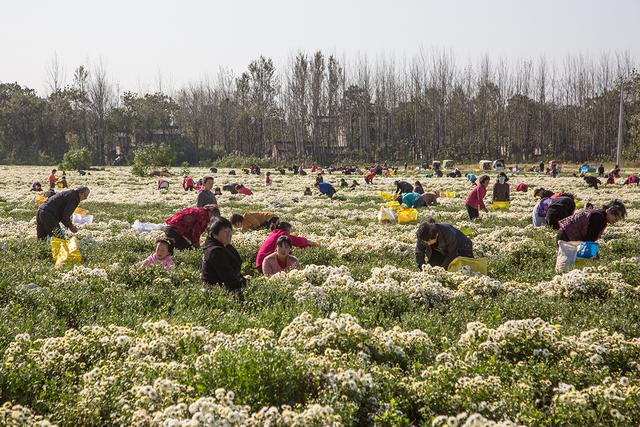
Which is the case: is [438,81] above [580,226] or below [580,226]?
above

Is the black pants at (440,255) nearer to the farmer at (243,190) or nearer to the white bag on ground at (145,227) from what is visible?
the white bag on ground at (145,227)

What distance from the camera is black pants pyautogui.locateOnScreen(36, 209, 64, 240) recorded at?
15.3 meters

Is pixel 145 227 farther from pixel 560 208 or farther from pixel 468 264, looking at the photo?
pixel 560 208

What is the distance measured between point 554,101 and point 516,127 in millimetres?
7493

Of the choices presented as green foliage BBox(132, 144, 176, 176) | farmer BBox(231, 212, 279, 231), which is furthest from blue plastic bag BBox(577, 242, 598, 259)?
green foliage BBox(132, 144, 176, 176)

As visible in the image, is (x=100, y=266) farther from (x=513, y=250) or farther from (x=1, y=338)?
(x=513, y=250)

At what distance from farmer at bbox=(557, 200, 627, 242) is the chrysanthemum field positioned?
80 cm

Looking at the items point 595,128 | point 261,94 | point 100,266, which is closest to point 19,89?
point 261,94

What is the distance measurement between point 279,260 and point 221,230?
279cm

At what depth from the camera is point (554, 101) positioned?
93.9 meters

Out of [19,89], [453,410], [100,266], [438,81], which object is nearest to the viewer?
[453,410]

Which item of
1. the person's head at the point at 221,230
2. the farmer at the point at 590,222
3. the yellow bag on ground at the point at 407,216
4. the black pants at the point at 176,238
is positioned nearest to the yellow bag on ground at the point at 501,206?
the yellow bag on ground at the point at 407,216

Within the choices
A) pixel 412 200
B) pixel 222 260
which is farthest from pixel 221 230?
pixel 412 200

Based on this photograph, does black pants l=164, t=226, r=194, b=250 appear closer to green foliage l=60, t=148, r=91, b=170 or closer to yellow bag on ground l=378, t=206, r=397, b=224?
yellow bag on ground l=378, t=206, r=397, b=224
